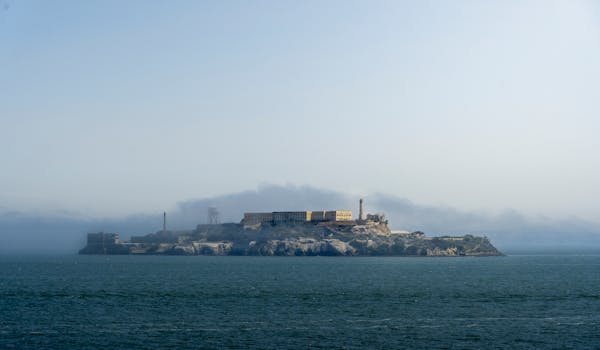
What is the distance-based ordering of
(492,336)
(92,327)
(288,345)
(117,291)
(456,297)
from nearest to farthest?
(288,345) → (492,336) → (92,327) → (456,297) → (117,291)

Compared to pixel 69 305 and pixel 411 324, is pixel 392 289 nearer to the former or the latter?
pixel 411 324

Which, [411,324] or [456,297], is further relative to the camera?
[456,297]

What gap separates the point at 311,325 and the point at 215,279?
250 feet

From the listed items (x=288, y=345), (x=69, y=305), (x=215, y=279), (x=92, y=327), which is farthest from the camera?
(x=215, y=279)

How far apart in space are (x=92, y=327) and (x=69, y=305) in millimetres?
23595

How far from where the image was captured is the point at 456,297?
113 metres

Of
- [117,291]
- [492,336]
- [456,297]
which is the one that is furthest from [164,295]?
[492,336]

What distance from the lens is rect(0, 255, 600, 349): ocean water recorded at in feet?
234

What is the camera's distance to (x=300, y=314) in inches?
3590

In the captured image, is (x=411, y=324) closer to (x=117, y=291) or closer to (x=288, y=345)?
(x=288, y=345)

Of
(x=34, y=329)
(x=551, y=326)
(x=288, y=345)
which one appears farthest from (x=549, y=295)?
(x=34, y=329)

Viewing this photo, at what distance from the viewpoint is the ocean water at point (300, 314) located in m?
71.4

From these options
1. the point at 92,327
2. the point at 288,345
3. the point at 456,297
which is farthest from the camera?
the point at 456,297

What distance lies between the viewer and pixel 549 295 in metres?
118
